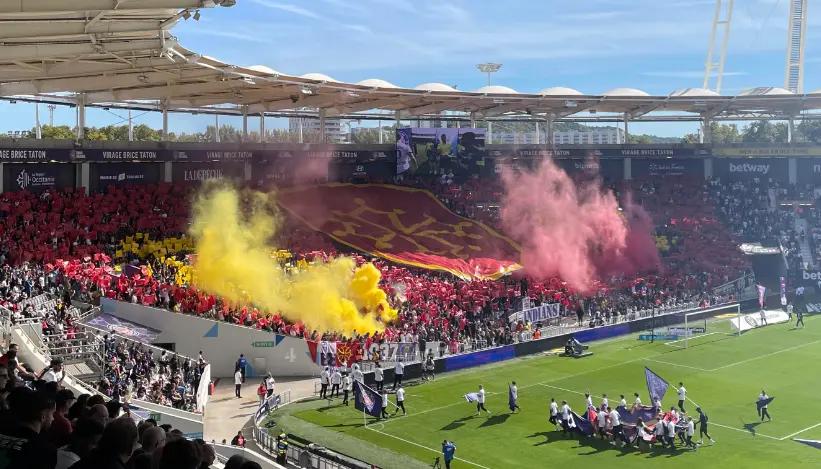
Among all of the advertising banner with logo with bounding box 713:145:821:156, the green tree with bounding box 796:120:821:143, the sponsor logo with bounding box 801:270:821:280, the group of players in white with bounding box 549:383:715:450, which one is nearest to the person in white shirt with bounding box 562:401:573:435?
the group of players in white with bounding box 549:383:715:450

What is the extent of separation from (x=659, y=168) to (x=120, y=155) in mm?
36401

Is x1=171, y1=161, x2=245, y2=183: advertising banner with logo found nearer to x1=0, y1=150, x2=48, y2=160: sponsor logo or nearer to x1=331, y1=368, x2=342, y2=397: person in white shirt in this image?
x1=0, y1=150, x2=48, y2=160: sponsor logo

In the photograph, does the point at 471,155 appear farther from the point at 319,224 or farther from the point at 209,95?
the point at 209,95

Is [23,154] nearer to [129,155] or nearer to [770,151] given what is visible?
[129,155]

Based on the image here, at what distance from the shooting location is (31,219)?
35.2m

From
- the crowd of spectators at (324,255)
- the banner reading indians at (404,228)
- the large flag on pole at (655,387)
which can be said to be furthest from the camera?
the banner reading indians at (404,228)

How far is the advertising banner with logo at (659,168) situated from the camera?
195 feet

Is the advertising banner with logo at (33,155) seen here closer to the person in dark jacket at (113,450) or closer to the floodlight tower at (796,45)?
the person in dark jacket at (113,450)

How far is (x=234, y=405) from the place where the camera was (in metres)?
27.1

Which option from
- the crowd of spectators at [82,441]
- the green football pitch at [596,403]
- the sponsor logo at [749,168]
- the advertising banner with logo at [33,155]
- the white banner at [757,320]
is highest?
Result: the advertising banner with logo at [33,155]

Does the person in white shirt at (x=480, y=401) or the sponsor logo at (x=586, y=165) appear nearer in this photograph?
the person in white shirt at (x=480, y=401)

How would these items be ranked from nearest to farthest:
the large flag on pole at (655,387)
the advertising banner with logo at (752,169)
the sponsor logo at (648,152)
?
the large flag on pole at (655,387), the sponsor logo at (648,152), the advertising banner with logo at (752,169)

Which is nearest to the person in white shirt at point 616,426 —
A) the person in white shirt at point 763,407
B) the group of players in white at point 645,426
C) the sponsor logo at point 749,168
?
the group of players in white at point 645,426

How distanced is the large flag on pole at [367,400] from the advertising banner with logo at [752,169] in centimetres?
4349
